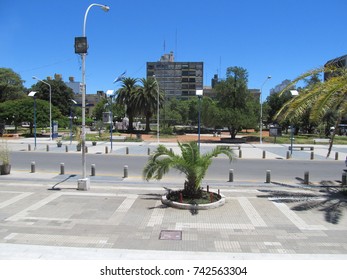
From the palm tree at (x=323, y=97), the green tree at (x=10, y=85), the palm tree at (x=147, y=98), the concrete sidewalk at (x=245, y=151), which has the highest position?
the green tree at (x=10, y=85)

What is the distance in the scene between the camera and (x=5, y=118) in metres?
47.9

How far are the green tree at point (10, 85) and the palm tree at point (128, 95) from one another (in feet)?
90.0

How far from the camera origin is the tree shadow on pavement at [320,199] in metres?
9.95

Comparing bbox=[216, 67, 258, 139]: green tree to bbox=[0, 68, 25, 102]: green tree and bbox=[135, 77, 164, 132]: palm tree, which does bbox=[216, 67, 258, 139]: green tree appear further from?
bbox=[0, 68, 25, 102]: green tree

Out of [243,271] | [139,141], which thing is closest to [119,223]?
[243,271]

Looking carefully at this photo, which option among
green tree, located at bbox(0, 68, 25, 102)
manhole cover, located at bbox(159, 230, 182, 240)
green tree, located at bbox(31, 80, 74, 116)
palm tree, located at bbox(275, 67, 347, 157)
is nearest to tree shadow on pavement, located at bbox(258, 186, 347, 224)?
palm tree, located at bbox(275, 67, 347, 157)

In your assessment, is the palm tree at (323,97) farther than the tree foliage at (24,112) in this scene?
No

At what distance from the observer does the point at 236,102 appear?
42.0 metres

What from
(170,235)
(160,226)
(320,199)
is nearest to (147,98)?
(320,199)

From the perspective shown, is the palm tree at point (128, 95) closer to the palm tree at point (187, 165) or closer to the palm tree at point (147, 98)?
the palm tree at point (147, 98)

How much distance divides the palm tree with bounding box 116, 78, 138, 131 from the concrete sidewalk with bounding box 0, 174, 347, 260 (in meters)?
45.4

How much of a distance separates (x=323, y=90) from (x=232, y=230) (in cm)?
550

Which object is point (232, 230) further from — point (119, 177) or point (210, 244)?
point (119, 177)

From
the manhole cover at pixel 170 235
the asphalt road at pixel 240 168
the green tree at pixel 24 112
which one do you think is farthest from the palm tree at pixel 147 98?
the manhole cover at pixel 170 235
